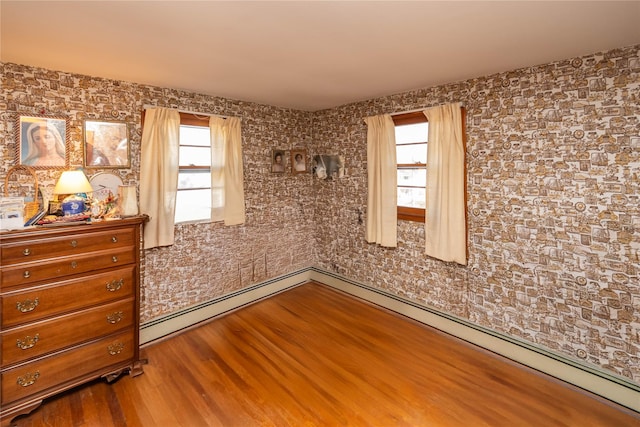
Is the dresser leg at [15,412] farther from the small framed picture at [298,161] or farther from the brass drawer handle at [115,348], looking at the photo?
the small framed picture at [298,161]

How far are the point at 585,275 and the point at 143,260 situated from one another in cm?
371

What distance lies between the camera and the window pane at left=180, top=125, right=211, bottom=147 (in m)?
3.23

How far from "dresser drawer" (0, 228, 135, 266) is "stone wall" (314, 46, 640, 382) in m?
2.78

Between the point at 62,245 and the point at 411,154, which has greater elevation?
the point at 411,154

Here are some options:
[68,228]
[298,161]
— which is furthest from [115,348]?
[298,161]

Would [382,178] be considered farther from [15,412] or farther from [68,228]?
[15,412]

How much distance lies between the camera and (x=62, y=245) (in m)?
2.12

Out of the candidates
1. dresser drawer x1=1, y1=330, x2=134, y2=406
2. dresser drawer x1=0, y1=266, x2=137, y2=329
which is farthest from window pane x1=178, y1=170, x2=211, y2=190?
dresser drawer x1=1, y1=330, x2=134, y2=406

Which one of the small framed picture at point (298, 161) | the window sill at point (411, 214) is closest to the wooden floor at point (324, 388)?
the window sill at point (411, 214)

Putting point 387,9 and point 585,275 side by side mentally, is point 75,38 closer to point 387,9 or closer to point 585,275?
point 387,9

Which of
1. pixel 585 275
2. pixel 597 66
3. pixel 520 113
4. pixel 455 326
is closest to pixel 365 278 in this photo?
pixel 455 326

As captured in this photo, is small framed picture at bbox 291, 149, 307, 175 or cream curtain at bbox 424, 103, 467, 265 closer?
cream curtain at bbox 424, 103, 467, 265

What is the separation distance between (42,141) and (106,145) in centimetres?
42

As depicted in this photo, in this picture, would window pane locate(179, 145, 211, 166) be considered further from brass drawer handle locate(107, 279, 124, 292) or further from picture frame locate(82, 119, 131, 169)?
brass drawer handle locate(107, 279, 124, 292)
